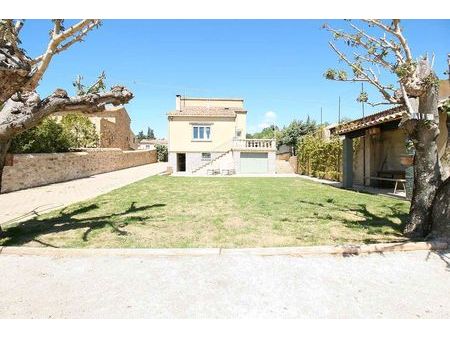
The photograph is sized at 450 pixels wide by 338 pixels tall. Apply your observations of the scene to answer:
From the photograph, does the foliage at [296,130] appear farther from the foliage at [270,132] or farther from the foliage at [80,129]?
the foliage at [80,129]

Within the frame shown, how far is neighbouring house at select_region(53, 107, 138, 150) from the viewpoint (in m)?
30.6

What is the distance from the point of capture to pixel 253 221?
23.5ft

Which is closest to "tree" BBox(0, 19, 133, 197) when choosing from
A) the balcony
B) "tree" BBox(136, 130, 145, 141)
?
the balcony

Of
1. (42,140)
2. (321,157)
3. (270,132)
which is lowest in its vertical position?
(321,157)

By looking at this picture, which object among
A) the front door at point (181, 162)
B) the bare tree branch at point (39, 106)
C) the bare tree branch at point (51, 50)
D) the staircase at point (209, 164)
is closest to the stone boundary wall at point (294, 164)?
the staircase at point (209, 164)

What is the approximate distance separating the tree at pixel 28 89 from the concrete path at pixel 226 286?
254 centimetres

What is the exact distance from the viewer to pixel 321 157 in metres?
21.3

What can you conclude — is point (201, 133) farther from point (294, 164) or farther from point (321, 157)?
point (321, 157)

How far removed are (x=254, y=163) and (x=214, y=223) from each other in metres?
22.0

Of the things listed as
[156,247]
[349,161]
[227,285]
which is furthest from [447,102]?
[349,161]

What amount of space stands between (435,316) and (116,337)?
3061mm

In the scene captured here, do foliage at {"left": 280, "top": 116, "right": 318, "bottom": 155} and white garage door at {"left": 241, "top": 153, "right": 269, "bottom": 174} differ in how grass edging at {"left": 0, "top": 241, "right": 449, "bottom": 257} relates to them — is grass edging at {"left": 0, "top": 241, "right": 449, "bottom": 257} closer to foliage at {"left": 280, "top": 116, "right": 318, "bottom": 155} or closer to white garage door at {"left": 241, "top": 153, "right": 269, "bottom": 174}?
white garage door at {"left": 241, "top": 153, "right": 269, "bottom": 174}

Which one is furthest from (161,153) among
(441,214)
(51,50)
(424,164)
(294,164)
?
(441,214)

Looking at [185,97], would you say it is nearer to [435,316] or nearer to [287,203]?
[287,203]
